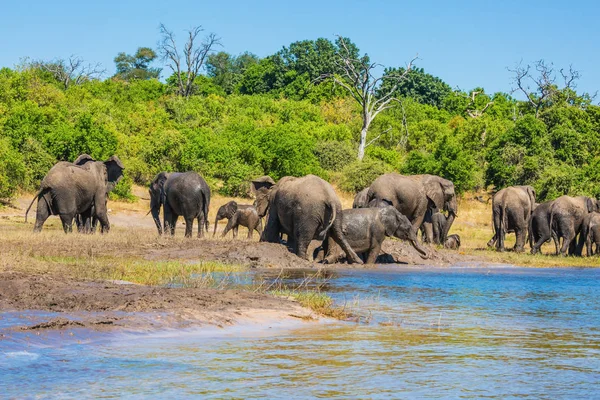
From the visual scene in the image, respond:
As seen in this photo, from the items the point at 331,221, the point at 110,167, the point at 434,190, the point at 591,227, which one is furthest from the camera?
the point at 591,227

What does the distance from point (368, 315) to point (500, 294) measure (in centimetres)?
464

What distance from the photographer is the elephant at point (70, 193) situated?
22.8 m

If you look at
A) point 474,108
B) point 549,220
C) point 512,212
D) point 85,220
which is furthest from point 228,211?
point 474,108

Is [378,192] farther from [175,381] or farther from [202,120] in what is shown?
[202,120]

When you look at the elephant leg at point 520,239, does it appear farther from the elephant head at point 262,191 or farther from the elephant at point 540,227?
the elephant head at point 262,191

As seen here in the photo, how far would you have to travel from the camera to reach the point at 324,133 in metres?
51.2

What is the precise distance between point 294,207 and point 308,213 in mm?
350

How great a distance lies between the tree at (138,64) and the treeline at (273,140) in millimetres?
38577

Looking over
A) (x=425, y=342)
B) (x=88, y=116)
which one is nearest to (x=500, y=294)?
(x=425, y=342)

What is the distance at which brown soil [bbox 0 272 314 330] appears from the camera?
9.88m

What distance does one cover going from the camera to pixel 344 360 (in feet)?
28.9

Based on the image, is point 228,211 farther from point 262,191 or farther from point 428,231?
point 428,231

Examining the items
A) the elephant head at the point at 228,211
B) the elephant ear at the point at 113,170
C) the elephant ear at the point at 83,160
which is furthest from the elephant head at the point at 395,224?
the elephant ear at the point at 113,170

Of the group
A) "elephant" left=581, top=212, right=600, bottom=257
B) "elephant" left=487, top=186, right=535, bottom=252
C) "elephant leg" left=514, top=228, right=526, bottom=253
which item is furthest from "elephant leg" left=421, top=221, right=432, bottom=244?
"elephant" left=581, top=212, right=600, bottom=257
